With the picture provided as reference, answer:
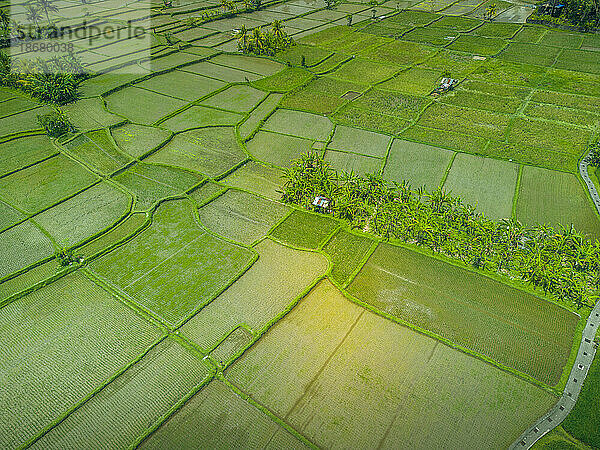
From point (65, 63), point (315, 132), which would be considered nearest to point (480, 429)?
point (315, 132)

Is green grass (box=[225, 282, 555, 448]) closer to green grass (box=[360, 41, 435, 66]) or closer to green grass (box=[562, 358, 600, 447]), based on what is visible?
green grass (box=[562, 358, 600, 447])

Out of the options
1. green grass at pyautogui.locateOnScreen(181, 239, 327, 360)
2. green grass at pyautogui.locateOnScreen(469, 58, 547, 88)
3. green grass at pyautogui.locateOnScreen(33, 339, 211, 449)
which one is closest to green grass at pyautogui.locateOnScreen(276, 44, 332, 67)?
green grass at pyautogui.locateOnScreen(469, 58, 547, 88)

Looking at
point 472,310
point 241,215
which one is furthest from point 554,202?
point 241,215

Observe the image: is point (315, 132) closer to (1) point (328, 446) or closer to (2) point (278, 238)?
(2) point (278, 238)

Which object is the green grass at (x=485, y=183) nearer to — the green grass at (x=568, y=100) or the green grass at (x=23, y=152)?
the green grass at (x=568, y=100)

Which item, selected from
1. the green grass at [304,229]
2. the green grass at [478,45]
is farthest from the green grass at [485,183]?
the green grass at [478,45]

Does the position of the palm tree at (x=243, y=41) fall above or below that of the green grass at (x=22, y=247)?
above
